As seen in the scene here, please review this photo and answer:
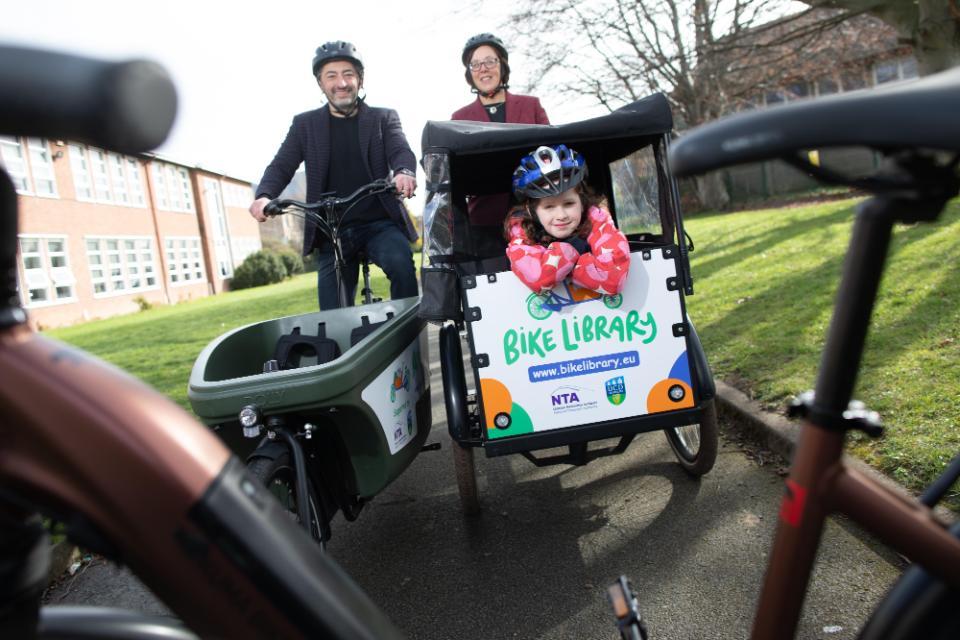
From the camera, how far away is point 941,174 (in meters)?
1.10

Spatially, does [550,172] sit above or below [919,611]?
above

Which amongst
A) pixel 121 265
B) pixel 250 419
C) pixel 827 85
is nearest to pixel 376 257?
pixel 250 419

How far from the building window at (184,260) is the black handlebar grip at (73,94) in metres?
40.3

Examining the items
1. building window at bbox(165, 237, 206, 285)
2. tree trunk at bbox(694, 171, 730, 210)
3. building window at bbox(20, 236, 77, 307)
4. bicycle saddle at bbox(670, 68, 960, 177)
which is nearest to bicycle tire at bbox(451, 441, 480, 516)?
bicycle saddle at bbox(670, 68, 960, 177)

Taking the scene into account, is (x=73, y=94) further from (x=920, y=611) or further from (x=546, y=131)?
(x=546, y=131)

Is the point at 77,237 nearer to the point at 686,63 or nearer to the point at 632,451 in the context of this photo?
the point at 686,63

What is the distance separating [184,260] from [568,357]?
41.1 meters

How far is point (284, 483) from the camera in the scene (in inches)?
108

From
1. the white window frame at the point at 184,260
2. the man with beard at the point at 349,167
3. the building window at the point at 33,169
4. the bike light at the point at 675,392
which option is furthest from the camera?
the white window frame at the point at 184,260

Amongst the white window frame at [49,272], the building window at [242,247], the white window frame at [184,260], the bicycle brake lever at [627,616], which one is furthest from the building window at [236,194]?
the bicycle brake lever at [627,616]

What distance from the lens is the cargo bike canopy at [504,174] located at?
11.0 feet

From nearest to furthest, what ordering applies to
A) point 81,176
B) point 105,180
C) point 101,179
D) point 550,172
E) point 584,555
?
point 584,555
point 550,172
point 81,176
point 101,179
point 105,180

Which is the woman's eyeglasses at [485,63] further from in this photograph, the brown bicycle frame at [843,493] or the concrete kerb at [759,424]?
the brown bicycle frame at [843,493]

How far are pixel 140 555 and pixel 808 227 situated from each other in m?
13.1
